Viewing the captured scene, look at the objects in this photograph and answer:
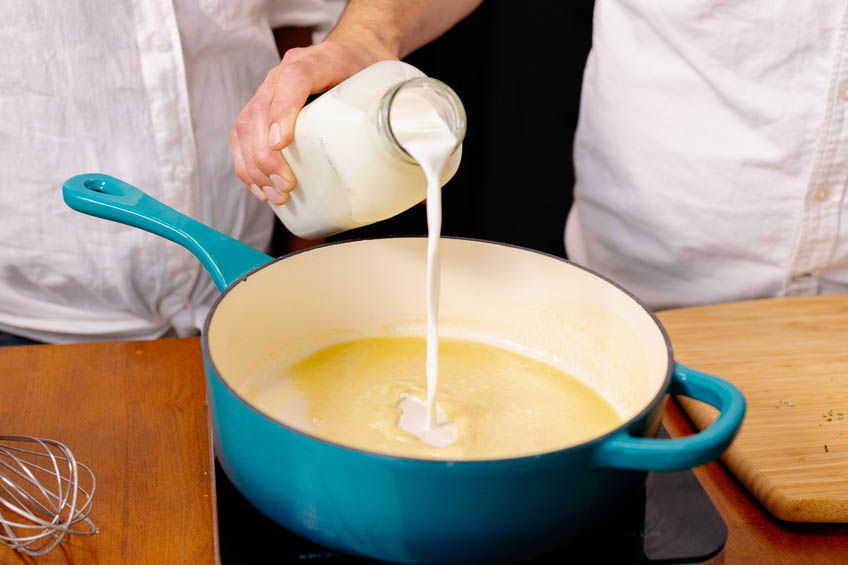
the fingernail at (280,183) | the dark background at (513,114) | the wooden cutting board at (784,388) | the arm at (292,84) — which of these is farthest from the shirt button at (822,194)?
the dark background at (513,114)

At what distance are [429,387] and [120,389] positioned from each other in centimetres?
31

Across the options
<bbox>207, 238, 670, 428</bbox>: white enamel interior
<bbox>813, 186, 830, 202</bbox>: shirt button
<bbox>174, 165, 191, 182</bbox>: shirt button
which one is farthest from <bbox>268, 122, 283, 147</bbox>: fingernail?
<bbox>813, 186, 830, 202</bbox>: shirt button

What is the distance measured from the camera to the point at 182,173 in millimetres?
1022

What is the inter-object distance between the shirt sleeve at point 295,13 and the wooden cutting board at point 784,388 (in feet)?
2.10

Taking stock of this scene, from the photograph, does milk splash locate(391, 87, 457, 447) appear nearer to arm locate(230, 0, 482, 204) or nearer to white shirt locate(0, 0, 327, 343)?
arm locate(230, 0, 482, 204)

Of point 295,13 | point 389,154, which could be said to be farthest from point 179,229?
point 295,13

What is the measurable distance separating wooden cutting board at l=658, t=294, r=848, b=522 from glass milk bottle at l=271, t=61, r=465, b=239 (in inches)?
13.3

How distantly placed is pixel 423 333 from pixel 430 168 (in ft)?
0.81

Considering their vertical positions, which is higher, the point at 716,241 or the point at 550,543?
the point at 550,543

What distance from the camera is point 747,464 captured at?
68cm

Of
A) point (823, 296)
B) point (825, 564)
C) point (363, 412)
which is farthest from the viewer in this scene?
point (823, 296)

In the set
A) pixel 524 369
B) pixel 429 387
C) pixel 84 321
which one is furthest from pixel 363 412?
pixel 84 321

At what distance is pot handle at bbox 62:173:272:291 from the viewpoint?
2.34 ft

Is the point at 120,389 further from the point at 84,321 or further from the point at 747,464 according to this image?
the point at 747,464
